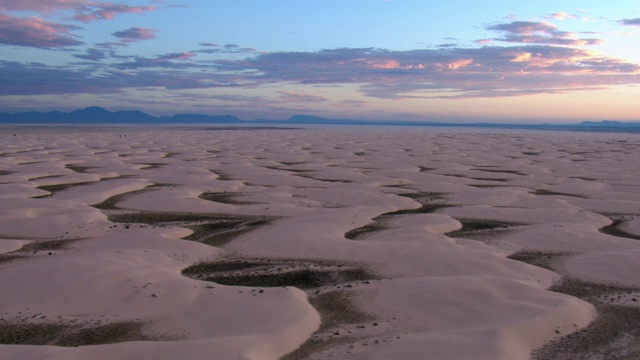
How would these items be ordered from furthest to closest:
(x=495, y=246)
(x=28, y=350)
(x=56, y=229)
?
(x=56, y=229)
(x=495, y=246)
(x=28, y=350)

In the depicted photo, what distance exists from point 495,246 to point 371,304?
6.72ft

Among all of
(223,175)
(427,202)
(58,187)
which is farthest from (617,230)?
(58,187)

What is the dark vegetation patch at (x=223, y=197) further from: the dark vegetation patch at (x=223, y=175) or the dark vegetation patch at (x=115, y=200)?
the dark vegetation patch at (x=223, y=175)

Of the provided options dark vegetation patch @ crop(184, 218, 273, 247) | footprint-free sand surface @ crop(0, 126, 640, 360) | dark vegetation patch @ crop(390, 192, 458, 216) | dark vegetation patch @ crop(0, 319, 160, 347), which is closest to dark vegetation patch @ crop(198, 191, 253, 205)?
footprint-free sand surface @ crop(0, 126, 640, 360)

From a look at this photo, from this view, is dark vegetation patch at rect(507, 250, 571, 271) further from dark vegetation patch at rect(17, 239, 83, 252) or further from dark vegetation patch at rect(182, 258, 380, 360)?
dark vegetation patch at rect(17, 239, 83, 252)

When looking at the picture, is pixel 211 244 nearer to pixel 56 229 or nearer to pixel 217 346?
pixel 56 229

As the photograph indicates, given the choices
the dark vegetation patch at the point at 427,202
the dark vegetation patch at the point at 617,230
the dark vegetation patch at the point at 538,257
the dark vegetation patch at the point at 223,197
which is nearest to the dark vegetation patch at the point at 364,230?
the dark vegetation patch at the point at 427,202

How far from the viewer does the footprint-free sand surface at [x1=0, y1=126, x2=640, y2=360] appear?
3029 mm

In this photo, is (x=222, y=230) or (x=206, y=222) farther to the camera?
(x=206, y=222)

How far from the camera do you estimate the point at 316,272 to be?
4379mm

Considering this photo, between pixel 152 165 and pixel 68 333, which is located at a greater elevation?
pixel 152 165

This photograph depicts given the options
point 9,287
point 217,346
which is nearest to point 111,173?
point 9,287

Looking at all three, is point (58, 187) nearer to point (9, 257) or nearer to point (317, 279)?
point (9, 257)

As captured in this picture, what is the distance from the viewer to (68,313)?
134 inches
